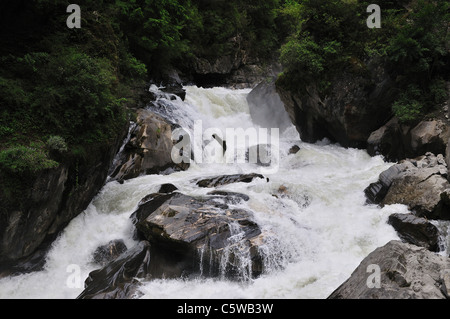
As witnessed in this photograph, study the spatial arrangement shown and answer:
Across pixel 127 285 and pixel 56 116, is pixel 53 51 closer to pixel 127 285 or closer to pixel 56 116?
pixel 56 116

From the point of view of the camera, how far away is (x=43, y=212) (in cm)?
653

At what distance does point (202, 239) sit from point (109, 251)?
2384mm

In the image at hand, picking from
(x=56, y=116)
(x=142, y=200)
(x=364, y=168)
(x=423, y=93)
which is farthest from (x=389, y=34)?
(x=56, y=116)

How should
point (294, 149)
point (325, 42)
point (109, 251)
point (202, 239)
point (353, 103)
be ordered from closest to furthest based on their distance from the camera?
point (202, 239) → point (109, 251) → point (353, 103) → point (325, 42) → point (294, 149)

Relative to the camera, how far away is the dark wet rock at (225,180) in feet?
30.0

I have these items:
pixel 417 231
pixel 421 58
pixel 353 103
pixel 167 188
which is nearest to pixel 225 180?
pixel 167 188

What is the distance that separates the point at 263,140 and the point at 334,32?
5.79 metres

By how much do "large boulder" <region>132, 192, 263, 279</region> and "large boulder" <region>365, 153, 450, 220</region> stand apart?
3761mm

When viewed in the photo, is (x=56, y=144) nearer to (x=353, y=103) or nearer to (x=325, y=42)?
(x=353, y=103)

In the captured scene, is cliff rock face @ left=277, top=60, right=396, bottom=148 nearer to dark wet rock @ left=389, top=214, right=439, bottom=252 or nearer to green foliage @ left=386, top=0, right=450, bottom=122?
green foliage @ left=386, top=0, right=450, bottom=122

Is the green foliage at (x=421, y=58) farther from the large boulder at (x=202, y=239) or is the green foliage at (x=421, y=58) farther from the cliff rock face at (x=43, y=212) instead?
the cliff rock face at (x=43, y=212)

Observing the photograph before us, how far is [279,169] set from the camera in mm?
11523

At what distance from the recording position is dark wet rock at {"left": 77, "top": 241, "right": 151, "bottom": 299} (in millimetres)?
5379

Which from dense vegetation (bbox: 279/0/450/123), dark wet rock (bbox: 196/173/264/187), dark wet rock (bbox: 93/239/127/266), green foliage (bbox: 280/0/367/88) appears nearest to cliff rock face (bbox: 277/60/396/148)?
dense vegetation (bbox: 279/0/450/123)
